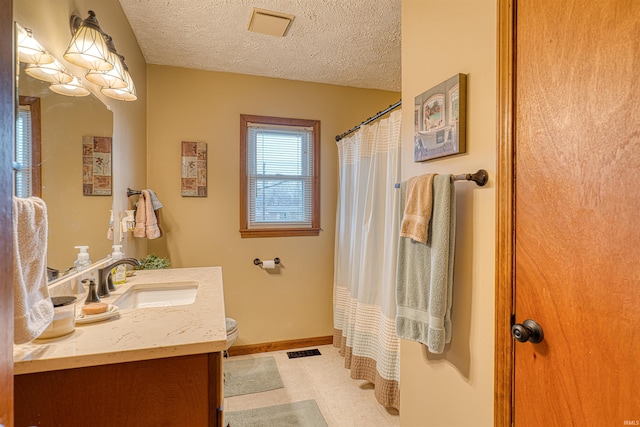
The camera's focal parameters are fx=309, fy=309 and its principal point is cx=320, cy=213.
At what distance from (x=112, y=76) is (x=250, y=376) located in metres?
2.21

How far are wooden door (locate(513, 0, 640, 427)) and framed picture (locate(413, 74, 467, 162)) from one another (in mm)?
211

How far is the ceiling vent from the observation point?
1.95 meters

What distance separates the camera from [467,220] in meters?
1.17

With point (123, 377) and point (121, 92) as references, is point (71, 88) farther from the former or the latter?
point (123, 377)

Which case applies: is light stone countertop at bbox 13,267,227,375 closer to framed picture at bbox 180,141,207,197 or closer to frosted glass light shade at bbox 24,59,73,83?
frosted glass light shade at bbox 24,59,73,83

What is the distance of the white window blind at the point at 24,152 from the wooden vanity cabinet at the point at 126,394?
22.2 inches

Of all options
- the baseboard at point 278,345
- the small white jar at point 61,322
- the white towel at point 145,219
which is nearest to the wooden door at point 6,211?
the small white jar at point 61,322

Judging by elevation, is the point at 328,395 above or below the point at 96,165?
below

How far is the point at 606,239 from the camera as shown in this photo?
0.74 meters

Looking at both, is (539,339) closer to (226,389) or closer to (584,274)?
(584,274)

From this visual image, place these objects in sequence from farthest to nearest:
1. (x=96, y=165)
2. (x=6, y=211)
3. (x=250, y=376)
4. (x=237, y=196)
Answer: (x=237, y=196), (x=250, y=376), (x=96, y=165), (x=6, y=211)

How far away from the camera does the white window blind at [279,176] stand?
9.45 ft

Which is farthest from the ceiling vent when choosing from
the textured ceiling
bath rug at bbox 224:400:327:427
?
bath rug at bbox 224:400:327:427

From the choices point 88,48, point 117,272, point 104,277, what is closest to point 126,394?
point 104,277
